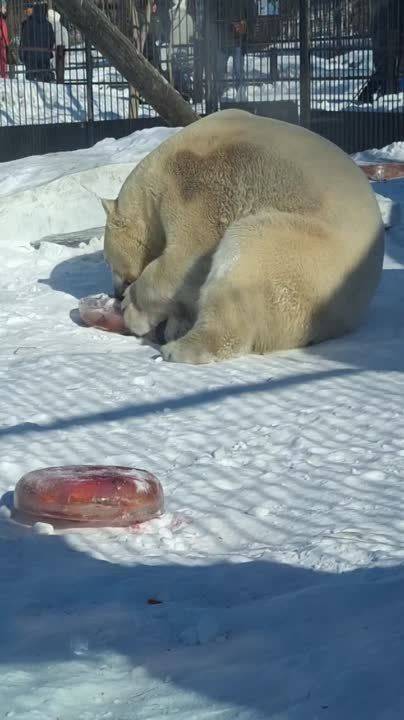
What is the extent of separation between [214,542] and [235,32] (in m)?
10.1

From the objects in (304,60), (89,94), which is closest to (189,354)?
(304,60)

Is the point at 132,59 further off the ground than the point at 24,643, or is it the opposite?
the point at 132,59

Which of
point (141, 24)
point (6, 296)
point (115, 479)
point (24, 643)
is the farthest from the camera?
point (141, 24)

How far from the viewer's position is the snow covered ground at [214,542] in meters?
1.95

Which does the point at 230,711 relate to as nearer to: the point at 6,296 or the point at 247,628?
the point at 247,628

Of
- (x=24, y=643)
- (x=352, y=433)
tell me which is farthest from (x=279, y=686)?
(x=352, y=433)

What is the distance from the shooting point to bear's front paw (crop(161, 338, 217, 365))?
5055 millimetres

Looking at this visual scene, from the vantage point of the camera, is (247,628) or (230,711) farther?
(247,628)

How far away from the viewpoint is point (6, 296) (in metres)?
6.77

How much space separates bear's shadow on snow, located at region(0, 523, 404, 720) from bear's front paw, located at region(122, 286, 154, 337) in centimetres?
301

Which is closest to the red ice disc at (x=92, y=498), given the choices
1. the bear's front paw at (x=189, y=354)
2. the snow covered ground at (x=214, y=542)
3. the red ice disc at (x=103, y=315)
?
the snow covered ground at (x=214, y=542)

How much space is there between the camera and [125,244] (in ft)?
20.4

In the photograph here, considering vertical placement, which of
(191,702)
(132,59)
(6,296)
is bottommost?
(6,296)

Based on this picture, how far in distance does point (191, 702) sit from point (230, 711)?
0.29 ft
